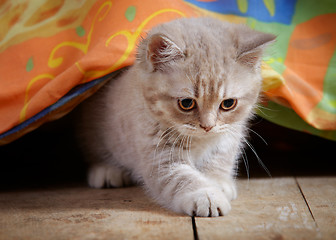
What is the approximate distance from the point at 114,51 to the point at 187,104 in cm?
46

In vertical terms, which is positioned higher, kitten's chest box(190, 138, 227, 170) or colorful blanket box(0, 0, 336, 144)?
colorful blanket box(0, 0, 336, 144)

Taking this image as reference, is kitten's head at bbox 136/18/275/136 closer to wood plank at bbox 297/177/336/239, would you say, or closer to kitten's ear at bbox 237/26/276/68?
kitten's ear at bbox 237/26/276/68

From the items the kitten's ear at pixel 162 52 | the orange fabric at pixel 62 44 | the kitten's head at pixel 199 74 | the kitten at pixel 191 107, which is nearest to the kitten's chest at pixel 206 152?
the kitten at pixel 191 107

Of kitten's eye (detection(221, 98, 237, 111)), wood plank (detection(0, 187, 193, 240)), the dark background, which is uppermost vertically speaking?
kitten's eye (detection(221, 98, 237, 111))

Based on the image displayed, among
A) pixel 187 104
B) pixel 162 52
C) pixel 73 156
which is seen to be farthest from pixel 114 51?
pixel 73 156

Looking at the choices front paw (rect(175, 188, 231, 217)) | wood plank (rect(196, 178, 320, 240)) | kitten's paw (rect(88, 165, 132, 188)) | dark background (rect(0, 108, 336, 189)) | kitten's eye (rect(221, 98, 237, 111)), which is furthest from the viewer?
dark background (rect(0, 108, 336, 189))

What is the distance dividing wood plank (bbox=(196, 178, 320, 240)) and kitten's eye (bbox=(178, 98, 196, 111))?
0.41 metres

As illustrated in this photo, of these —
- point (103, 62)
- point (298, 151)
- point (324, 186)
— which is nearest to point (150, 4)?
point (103, 62)

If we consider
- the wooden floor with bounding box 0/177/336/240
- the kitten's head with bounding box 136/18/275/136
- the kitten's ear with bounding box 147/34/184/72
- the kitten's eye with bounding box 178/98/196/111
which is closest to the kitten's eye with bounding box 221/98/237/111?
the kitten's head with bounding box 136/18/275/136

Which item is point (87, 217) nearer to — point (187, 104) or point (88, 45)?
point (187, 104)

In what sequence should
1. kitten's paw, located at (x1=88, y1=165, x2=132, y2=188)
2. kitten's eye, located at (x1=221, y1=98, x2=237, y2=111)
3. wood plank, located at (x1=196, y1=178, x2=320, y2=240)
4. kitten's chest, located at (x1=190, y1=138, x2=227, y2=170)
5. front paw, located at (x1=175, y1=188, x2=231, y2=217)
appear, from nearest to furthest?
wood plank, located at (x1=196, y1=178, x2=320, y2=240)
front paw, located at (x1=175, y1=188, x2=231, y2=217)
kitten's eye, located at (x1=221, y1=98, x2=237, y2=111)
kitten's chest, located at (x1=190, y1=138, x2=227, y2=170)
kitten's paw, located at (x1=88, y1=165, x2=132, y2=188)

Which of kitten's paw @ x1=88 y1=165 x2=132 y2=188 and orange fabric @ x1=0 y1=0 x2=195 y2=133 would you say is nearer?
orange fabric @ x1=0 y1=0 x2=195 y2=133

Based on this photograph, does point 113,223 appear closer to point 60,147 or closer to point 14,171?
point 14,171

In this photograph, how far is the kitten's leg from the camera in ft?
4.66
